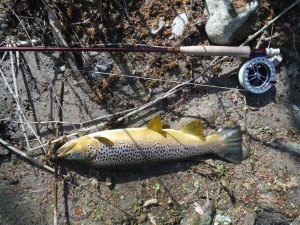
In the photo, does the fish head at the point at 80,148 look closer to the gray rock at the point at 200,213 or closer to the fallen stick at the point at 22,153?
the fallen stick at the point at 22,153

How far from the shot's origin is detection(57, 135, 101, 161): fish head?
4.00 meters

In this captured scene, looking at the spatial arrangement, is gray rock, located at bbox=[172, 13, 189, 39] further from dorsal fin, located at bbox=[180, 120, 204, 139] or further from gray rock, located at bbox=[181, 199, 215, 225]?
gray rock, located at bbox=[181, 199, 215, 225]

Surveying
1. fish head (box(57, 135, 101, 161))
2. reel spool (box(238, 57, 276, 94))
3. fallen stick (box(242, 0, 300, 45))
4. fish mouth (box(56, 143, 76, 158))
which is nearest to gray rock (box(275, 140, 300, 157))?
reel spool (box(238, 57, 276, 94))

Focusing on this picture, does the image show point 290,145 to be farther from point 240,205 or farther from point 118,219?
point 118,219

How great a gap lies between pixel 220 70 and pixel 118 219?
1929 millimetres

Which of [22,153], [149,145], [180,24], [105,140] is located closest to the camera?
[105,140]

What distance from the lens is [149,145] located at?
13.5 ft

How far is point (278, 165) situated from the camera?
441cm

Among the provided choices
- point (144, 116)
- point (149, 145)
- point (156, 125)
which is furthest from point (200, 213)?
point (144, 116)

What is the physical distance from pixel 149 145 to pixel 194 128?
1.66 feet

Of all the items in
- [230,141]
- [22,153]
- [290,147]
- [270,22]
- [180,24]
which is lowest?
[290,147]

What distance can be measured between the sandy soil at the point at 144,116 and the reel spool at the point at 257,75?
18 centimetres

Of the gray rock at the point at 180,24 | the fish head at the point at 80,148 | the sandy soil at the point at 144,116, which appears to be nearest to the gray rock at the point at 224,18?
the sandy soil at the point at 144,116

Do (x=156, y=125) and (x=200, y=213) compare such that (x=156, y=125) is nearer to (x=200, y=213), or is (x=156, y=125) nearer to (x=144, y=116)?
(x=144, y=116)
